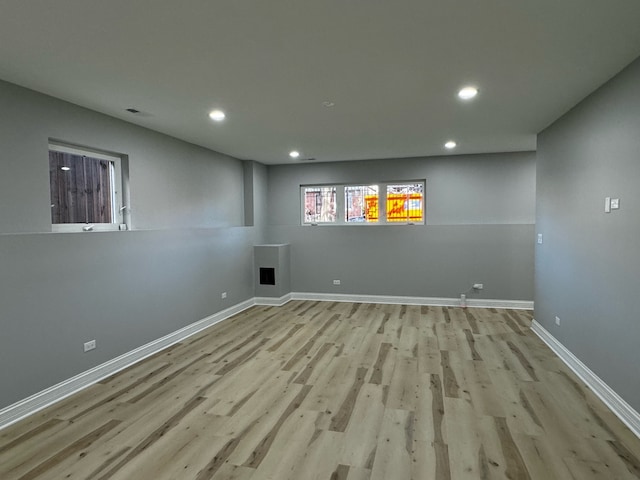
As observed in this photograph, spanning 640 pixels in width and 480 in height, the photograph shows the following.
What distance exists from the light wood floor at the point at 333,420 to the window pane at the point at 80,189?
62.2 inches

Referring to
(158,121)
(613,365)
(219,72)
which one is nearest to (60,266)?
(158,121)

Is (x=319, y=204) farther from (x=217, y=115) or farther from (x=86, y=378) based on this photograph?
(x=86, y=378)

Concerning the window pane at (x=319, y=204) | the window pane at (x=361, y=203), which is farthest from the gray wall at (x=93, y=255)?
the window pane at (x=361, y=203)

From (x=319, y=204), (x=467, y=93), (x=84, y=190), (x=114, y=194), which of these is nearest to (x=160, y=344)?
(x=114, y=194)

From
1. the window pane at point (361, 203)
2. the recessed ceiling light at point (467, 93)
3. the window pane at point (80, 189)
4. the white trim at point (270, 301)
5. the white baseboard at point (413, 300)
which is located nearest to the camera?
the recessed ceiling light at point (467, 93)

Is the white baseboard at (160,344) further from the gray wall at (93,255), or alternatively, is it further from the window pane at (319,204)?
the window pane at (319,204)

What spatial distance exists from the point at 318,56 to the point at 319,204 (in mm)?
4567

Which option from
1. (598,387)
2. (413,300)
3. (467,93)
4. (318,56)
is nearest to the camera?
(318,56)

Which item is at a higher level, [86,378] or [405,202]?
[405,202]

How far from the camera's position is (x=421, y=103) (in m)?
3.37

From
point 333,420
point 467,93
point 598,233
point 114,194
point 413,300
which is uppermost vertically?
point 467,93

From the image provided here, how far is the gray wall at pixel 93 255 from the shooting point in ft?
9.01

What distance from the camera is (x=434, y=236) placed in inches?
244

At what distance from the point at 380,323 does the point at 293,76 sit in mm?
3605
